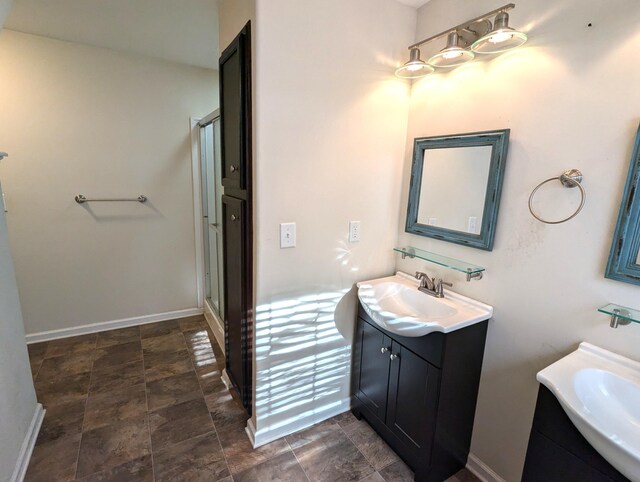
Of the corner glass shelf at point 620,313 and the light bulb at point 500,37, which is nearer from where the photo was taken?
the corner glass shelf at point 620,313

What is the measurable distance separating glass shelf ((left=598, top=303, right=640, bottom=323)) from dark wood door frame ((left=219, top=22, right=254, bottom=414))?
1.43 m

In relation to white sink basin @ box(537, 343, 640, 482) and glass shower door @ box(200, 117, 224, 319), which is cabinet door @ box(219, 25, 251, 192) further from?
white sink basin @ box(537, 343, 640, 482)

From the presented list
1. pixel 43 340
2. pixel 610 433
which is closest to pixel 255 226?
pixel 610 433

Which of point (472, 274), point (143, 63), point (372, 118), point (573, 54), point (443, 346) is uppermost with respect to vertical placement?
point (143, 63)

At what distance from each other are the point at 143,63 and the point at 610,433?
3.43 m

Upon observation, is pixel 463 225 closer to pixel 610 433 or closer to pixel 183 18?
pixel 610 433

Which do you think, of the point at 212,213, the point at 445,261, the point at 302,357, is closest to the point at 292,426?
the point at 302,357

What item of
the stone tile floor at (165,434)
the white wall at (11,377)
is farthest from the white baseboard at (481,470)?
the white wall at (11,377)

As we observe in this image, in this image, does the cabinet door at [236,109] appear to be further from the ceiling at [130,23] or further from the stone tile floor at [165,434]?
the stone tile floor at [165,434]

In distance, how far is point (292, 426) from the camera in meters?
1.84

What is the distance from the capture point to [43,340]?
2668mm

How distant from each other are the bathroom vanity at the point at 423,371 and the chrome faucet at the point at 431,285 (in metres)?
0.04

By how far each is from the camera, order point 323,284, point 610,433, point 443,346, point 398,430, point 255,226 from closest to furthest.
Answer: point 610,433 → point 443,346 → point 255,226 → point 398,430 → point 323,284

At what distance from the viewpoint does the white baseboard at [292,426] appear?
1.75 metres
